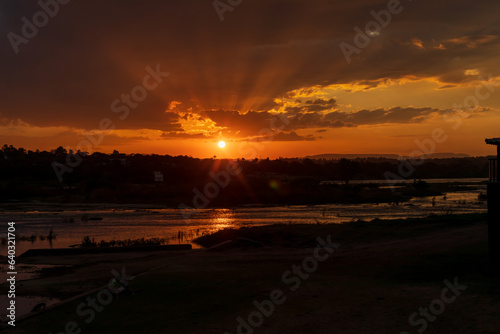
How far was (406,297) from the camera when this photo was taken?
40.4 feet

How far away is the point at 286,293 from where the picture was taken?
44.9 feet

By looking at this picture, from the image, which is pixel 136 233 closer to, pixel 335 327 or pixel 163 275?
pixel 163 275

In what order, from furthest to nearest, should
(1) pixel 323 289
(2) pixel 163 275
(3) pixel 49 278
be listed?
(3) pixel 49 278 → (2) pixel 163 275 → (1) pixel 323 289

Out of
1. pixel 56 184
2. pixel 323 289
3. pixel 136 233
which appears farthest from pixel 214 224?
pixel 56 184

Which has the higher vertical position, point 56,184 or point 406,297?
point 56,184

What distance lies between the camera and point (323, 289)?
1386 centimetres

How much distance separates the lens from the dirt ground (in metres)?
10.7

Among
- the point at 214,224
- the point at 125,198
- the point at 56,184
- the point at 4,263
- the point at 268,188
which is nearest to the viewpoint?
the point at 4,263

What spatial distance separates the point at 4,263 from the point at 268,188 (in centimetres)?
6662

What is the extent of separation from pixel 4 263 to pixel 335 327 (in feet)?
57.9

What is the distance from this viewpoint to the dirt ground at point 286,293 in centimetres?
1074

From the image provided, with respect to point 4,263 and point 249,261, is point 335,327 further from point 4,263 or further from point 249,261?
point 4,263

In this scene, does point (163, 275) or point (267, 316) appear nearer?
point (267, 316)

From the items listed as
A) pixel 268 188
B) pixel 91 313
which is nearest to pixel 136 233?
pixel 91 313
